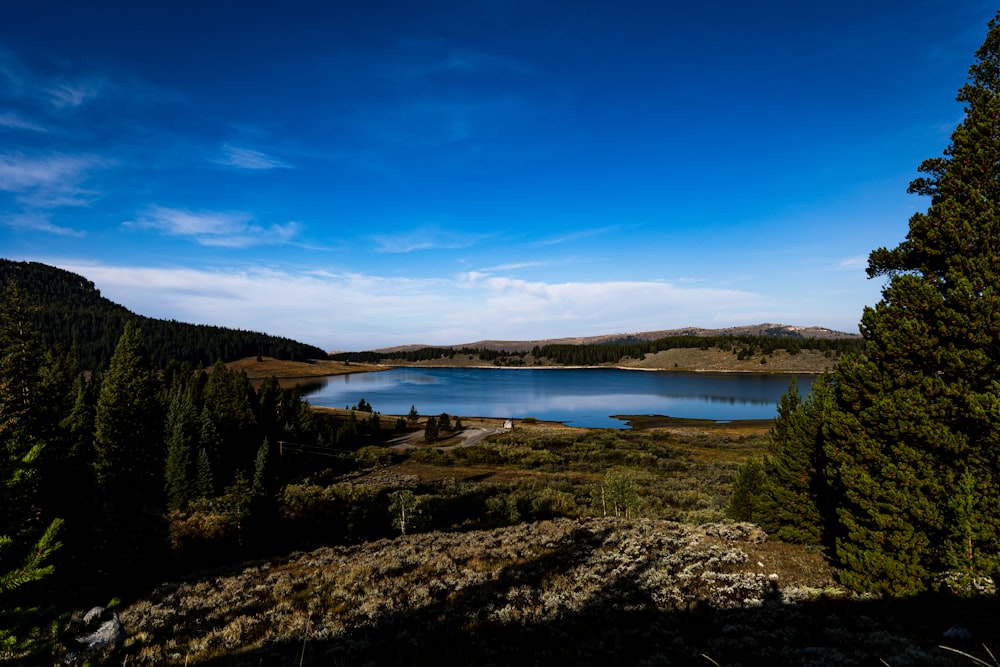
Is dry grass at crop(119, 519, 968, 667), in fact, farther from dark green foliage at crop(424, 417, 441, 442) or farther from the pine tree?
dark green foliage at crop(424, 417, 441, 442)

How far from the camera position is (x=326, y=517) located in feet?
119

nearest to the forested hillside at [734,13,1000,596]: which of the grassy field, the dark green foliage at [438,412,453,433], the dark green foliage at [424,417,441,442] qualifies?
the grassy field

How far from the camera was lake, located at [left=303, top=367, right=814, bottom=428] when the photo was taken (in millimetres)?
115938

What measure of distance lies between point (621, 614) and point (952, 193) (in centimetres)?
1380

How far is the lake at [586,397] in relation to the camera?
116 m

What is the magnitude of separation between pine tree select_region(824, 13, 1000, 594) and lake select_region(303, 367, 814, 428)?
88666 mm

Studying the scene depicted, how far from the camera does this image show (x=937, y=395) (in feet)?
37.3

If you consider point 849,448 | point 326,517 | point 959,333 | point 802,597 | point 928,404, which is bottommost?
point 326,517

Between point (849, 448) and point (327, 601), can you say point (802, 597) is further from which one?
point (327, 601)

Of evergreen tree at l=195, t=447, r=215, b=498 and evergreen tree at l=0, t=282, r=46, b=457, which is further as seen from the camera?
evergreen tree at l=195, t=447, r=215, b=498

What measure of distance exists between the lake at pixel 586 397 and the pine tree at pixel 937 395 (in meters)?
88.7

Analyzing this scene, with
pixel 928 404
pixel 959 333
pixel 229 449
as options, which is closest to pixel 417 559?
pixel 928 404

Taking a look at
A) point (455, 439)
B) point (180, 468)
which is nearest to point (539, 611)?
point (180, 468)

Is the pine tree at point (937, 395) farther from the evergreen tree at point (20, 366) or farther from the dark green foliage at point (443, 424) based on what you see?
the dark green foliage at point (443, 424)
